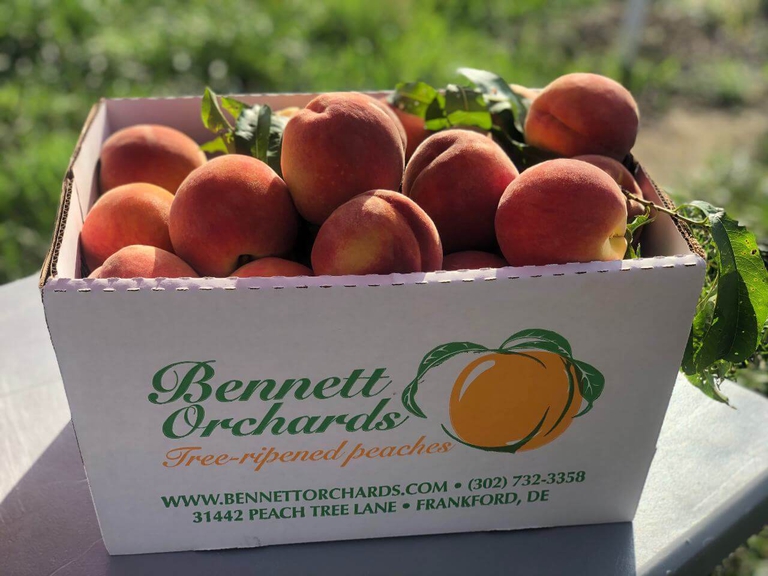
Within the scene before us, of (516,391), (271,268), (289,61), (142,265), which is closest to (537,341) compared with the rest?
(516,391)

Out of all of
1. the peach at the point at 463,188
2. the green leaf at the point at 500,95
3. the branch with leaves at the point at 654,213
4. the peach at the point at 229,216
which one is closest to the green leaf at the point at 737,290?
the branch with leaves at the point at 654,213

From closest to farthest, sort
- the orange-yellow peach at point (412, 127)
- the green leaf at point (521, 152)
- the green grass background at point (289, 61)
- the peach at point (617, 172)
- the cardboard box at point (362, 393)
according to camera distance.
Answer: the cardboard box at point (362, 393), the peach at point (617, 172), the green leaf at point (521, 152), the orange-yellow peach at point (412, 127), the green grass background at point (289, 61)

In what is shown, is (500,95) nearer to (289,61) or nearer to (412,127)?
(412,127)

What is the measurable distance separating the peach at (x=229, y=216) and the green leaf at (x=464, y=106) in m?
0.31

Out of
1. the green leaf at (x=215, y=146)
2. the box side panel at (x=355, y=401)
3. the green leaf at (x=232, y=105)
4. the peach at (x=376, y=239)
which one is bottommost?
the box side panel at (x=355, y=401)

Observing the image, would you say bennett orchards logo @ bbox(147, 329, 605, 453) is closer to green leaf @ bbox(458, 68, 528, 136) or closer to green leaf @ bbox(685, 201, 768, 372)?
green leaf @ bbox(685, 201, 768, 372)

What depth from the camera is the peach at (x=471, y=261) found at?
2.60 ft

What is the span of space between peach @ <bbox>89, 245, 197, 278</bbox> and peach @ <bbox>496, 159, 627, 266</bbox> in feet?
1.11

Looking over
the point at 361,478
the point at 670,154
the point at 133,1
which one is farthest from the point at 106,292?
the point at 133,1

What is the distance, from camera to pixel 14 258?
210cm

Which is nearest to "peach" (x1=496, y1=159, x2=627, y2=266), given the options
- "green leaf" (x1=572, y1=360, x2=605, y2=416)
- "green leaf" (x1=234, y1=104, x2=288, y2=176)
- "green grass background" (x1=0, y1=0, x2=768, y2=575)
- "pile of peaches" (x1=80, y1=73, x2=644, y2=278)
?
"pile of peaches" (x1=80, y1=73, x2=644, y2=278)

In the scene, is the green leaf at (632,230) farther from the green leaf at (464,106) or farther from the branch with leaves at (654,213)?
the green leaf at (464,106)

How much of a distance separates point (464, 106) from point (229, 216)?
15.7 inches

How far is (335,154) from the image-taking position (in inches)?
31.0
